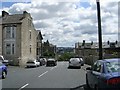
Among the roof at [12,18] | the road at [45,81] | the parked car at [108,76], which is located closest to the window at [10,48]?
the roof at [12,18]

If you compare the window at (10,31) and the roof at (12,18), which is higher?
the roof at (12,18)

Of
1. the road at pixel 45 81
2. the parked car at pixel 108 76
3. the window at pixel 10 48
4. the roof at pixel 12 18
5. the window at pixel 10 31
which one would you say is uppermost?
the roof at pixel 12 18

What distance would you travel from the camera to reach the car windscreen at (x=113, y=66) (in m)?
11.1

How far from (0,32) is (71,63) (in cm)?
1900

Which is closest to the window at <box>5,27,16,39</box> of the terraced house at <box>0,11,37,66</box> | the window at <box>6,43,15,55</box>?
the terraced house at <box>0,11,37,66</box>

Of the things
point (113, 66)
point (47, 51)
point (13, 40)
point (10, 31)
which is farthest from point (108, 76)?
point (47, 51)

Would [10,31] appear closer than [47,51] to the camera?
Yes

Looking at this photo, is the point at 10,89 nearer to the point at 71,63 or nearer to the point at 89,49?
the point at 71,63

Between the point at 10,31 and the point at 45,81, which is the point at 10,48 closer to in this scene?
the point at 10,31

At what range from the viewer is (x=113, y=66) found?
37.3 feet

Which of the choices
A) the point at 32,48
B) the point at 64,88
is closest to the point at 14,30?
the point at 32,48

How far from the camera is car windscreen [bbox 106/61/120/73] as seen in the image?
11079mm

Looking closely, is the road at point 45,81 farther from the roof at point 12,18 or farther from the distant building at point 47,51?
the distant building at point 47,51

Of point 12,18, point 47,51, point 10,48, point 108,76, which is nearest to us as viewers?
point 108,76
